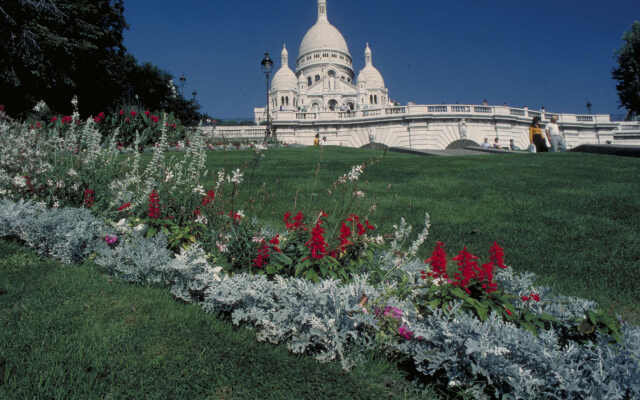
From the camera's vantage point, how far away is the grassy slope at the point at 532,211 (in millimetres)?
4586

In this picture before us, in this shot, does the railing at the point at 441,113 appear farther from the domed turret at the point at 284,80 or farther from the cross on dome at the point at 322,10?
the cross on dome at the point at 322,10

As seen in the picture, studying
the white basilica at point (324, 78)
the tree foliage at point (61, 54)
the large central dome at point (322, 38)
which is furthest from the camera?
the large central dome at point (322, 38)

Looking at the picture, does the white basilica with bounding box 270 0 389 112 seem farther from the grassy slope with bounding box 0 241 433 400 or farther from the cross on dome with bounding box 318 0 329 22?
the grassy slope with bounding box 0 241 433 400

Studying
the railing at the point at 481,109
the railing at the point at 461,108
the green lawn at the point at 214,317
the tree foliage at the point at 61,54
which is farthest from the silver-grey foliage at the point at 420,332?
the railing at the point at 481,109

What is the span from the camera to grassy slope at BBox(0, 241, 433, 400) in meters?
2.32

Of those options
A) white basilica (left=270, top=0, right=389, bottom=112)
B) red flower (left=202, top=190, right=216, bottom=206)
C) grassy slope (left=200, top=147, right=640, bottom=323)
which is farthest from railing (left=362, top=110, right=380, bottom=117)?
white basilica (left=270, top=0, right=389, bottom=112)

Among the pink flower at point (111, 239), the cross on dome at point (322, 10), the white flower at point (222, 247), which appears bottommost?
the white flower at point (222, 247)

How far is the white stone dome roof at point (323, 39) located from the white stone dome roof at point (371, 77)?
24.7 ft

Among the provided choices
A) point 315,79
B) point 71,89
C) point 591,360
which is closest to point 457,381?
point 591,360

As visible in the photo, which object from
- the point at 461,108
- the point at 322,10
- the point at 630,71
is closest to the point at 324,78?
the point at 322,10

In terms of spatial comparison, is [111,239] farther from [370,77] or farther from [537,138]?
[370,77]

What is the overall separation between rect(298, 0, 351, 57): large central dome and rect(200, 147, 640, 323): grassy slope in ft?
275

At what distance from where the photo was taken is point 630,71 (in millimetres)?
Result: 40812

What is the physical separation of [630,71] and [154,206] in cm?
5343
